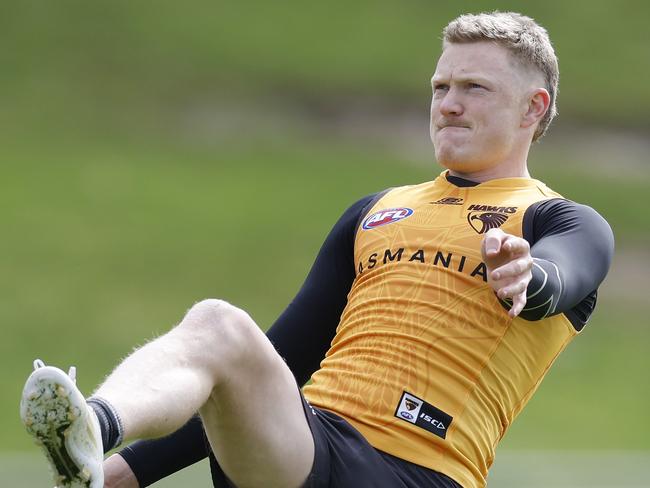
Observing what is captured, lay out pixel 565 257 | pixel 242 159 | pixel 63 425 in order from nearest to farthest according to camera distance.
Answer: pixel 63 425 → pixel 565 257 → pixel 242 159

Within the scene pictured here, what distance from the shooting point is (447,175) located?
15.6 feet

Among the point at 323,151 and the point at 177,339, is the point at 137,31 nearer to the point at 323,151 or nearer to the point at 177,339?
the point at 323,151

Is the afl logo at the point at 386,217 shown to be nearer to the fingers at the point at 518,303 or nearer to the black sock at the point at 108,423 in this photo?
the fingers at the point at 518,303

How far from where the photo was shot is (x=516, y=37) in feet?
15.4

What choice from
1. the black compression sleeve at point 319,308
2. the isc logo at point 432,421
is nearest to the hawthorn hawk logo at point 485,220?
the black compression sleeve at point 319,308

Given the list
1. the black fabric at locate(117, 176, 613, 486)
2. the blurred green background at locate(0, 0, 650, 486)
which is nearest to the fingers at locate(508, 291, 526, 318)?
the black fabric at locate(117, 176, 613, 486)

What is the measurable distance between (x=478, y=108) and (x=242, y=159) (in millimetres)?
20035

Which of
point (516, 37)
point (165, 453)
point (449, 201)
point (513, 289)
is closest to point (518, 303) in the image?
point (513, 289)

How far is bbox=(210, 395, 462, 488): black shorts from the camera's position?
3.99 m

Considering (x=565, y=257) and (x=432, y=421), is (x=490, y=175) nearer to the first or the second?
(x=565, y=257)

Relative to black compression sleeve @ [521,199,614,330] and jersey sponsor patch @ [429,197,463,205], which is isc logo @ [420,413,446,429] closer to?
black compression sleeve @ [521,199,614,330]

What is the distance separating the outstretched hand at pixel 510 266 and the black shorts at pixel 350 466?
708mm

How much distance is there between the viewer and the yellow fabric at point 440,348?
13.7ft

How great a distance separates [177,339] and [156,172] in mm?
20034
